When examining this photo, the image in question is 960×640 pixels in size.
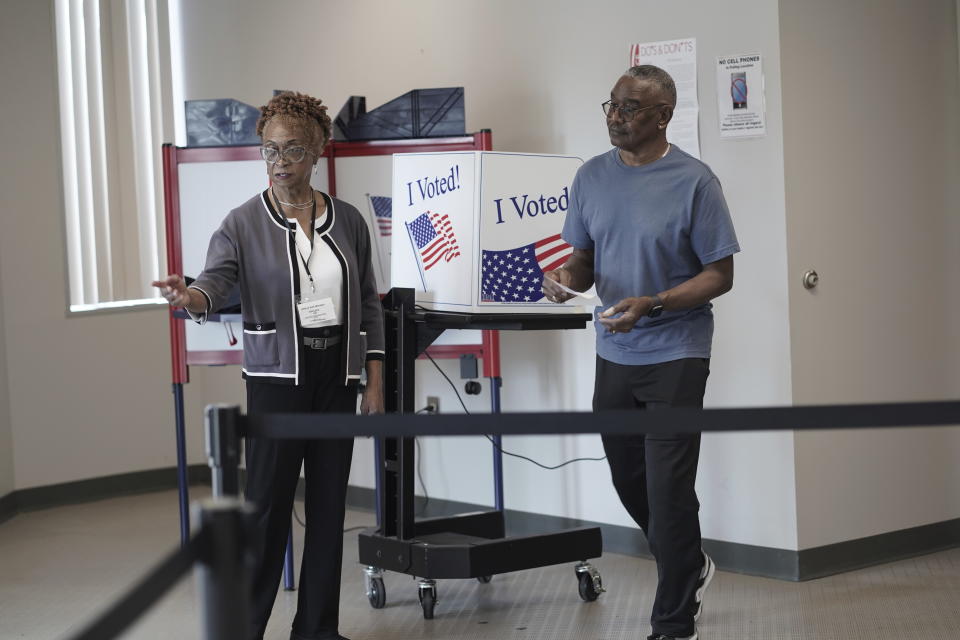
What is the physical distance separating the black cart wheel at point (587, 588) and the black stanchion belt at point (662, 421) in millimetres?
2028

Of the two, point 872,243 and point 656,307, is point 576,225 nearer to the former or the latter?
point 656,307

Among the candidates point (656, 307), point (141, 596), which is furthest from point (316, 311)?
point (141, 596)

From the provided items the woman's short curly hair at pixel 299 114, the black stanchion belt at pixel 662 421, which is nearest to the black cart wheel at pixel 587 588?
the woman's short curly hair at pixel 299 114

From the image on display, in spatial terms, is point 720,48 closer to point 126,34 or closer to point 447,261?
point 447,261

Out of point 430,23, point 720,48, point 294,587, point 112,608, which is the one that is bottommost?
point 294,587

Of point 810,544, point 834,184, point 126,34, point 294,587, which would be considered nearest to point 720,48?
point 834,184

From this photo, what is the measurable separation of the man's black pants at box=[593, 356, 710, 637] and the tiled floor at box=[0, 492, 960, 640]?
34 cm

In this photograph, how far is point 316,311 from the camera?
306cm

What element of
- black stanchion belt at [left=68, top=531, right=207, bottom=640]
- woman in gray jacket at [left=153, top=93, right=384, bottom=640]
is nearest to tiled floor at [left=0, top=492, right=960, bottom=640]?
woman in gray jacket at [left=153, top=93, right=384, bottom=640]

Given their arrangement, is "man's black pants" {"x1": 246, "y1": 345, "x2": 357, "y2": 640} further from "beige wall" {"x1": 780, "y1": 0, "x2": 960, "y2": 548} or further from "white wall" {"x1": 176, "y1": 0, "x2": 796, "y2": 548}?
"beige wall" {"x1": 780, "y1": 0, "x2": 960, "y2": 548}

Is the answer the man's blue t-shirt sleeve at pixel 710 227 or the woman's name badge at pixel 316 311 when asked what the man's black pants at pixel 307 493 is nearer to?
the woman's name badge at pixel 316 311

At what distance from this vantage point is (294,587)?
157 inches

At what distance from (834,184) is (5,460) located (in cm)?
369

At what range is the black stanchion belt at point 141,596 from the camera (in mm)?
1170
